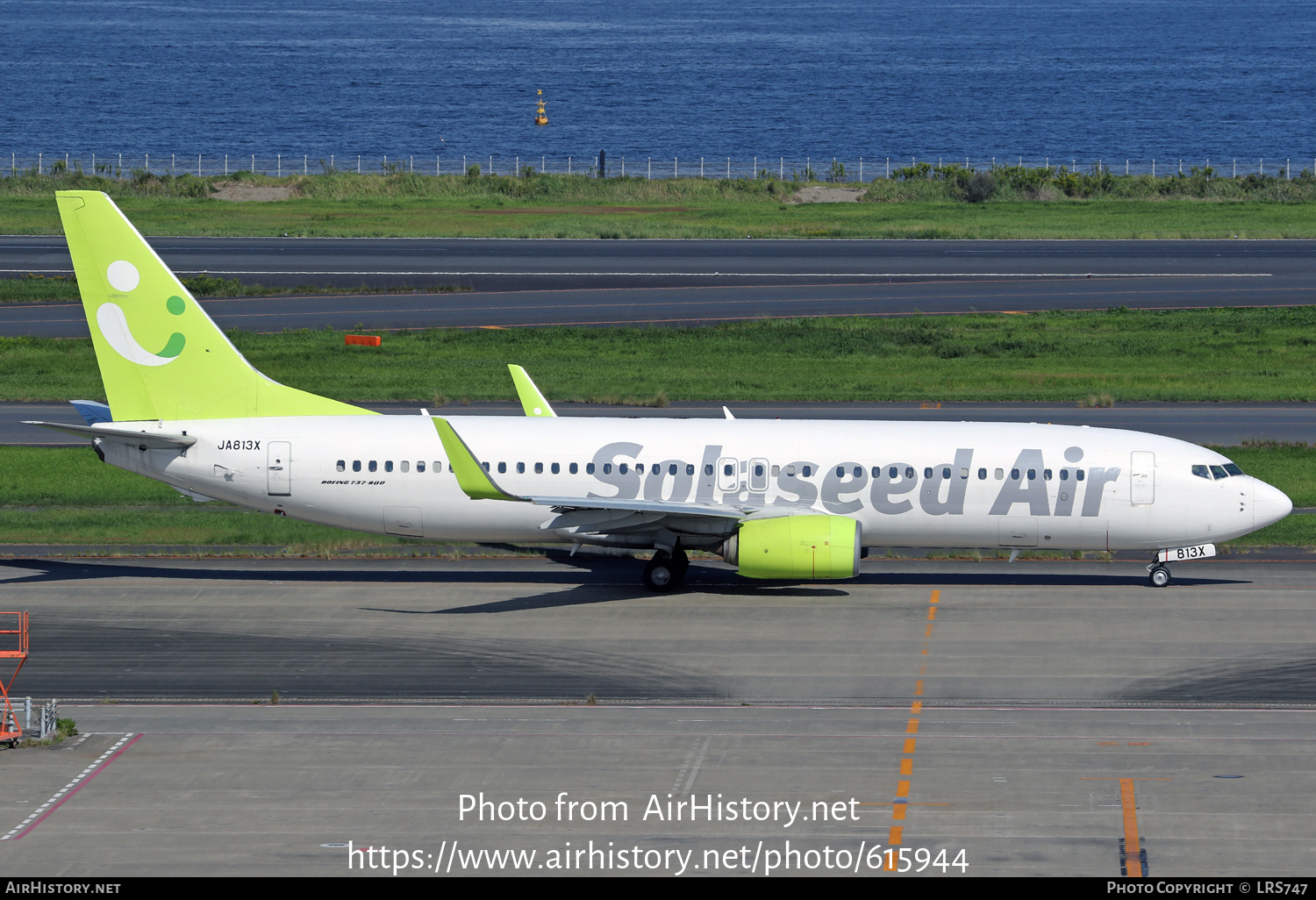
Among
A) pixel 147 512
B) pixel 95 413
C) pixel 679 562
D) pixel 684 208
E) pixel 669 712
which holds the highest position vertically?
pixel 684 208

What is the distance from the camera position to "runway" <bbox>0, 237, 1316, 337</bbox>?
237 feet

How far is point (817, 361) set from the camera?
64812 mm

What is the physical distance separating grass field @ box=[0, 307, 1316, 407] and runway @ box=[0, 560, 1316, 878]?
1959 cm

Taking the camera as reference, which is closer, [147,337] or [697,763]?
[697,763]

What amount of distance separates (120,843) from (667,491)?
699 inches

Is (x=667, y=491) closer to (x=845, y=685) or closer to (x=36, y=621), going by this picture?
(x=845, y=685)

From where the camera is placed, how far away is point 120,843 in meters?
22.6

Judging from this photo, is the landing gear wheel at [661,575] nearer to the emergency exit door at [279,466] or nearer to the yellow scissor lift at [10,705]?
the emergency exit door at [279,466]

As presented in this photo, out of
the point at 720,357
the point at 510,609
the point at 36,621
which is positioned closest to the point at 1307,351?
the point at 720,357

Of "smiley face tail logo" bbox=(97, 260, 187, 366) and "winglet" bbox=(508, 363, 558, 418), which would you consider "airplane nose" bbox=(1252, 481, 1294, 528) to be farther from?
"smiley face tail logo" bbox=(97, 260, 187, 366)

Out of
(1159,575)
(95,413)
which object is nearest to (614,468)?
(95,413)

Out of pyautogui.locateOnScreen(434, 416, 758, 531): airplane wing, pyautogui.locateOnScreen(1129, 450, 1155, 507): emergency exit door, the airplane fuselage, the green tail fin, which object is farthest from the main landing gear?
pyautogui.locateOnScreen(1129, 450, 1155, 507): emergency exit door

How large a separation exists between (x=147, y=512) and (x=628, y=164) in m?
123

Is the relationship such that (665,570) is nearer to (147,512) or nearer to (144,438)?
(144,438)
